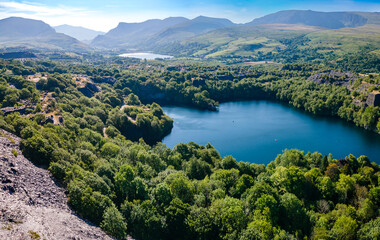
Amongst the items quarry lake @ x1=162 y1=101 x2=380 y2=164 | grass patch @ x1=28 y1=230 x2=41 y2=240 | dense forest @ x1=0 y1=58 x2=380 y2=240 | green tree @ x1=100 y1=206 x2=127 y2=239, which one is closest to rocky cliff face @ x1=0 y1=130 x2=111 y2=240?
grass patch @ x1=28 y1=230 x2=41 y2=240

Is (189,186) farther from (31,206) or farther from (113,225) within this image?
(31,206)

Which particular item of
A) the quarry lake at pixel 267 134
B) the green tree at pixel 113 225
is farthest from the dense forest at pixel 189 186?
the quarry lake at pixel 267 134

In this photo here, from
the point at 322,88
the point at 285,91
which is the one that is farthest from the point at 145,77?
the point at 322,88

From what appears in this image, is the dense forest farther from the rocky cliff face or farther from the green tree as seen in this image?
the rocky cliff face

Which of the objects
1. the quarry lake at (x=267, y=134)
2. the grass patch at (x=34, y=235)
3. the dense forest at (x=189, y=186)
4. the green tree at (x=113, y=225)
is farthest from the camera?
the quarry lake at (x=267, y=134)

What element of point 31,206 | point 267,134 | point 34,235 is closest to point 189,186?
point 31,206

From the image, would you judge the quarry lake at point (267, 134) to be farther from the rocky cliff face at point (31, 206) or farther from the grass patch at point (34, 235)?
the grass patch at point (34, 235)
